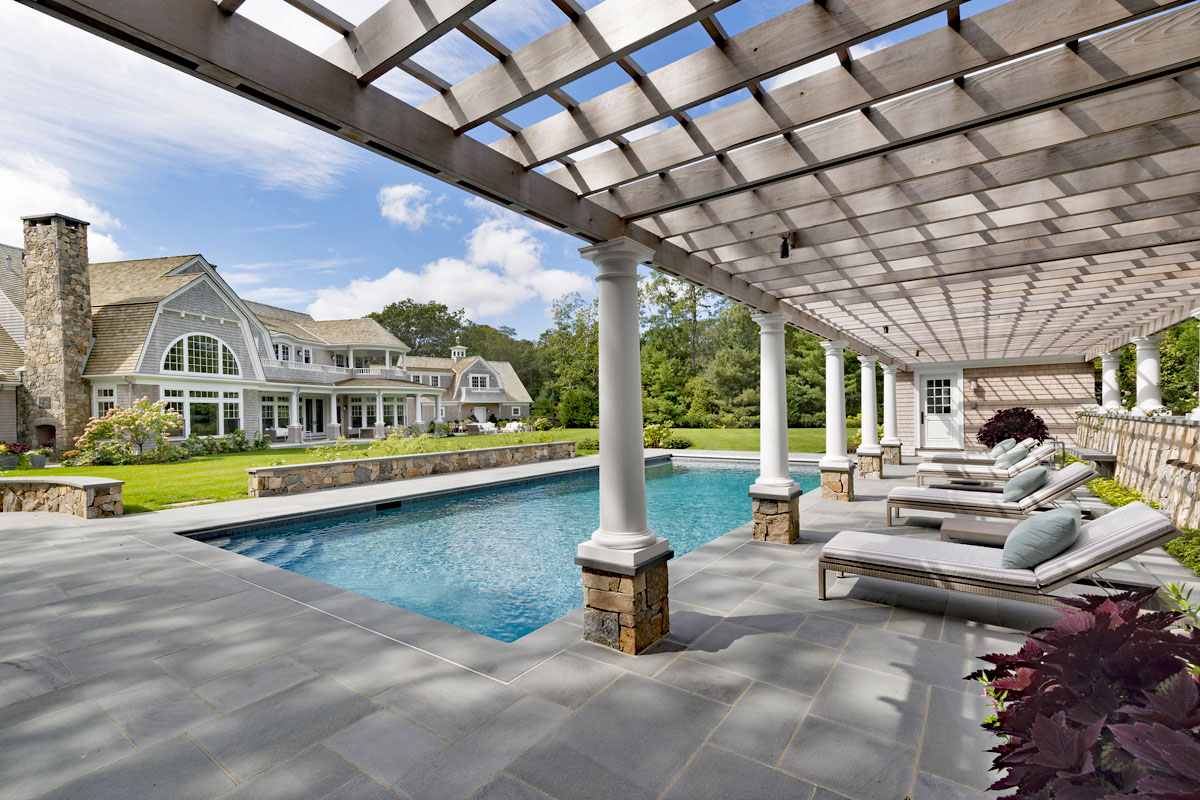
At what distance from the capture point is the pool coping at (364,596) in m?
3.79

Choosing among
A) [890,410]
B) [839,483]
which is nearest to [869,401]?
[890,410]

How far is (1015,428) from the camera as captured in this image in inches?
526

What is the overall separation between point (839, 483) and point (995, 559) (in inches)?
207

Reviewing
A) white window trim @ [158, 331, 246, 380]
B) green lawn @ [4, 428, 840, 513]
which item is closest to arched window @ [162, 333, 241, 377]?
white window trim @ [158, 331, 246, 380]

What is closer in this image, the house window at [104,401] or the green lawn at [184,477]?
the green lawn at [184,477]

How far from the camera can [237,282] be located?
4616 centimetres

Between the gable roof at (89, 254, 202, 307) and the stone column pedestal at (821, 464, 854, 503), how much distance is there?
2269 centimetres

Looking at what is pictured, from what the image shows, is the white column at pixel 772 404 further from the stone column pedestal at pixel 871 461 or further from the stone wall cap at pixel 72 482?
the stone wall cap at pixel 72 482

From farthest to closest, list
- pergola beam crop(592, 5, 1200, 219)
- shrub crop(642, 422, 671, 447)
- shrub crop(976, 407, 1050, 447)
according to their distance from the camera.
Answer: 1. shrub crop(642, 422, 671, 447)
2. shrub crop(976, 407, 1050, 447)
3. pergola beam crop(592, 5, 1200, 219)

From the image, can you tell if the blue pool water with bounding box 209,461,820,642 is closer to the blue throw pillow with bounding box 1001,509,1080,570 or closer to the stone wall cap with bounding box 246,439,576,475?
the stone wall cap with bounding box 246,439,576,475

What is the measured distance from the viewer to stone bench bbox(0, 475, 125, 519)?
28.1 feet

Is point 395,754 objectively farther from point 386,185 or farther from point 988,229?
point 386,185

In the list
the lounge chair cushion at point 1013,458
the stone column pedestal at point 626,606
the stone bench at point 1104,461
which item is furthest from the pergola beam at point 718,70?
the stone bench at point 1104,461

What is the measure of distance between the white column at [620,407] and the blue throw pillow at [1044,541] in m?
2.68
